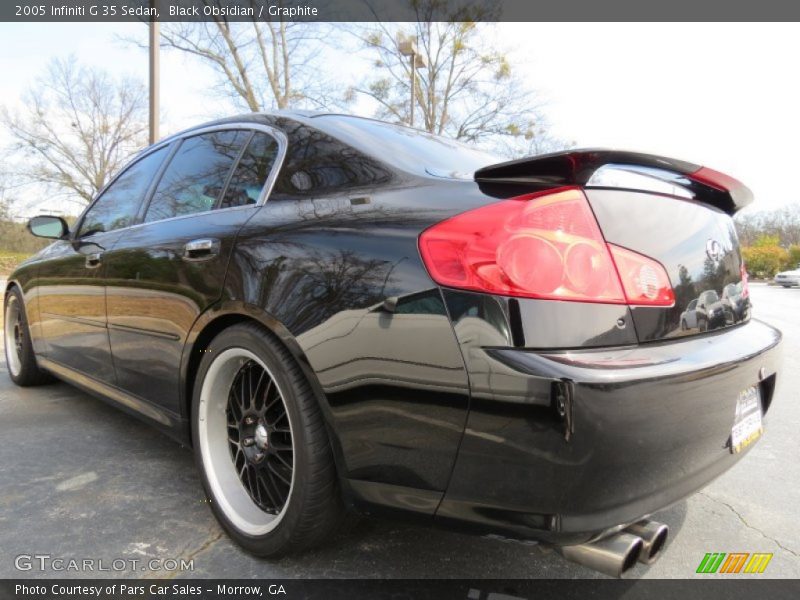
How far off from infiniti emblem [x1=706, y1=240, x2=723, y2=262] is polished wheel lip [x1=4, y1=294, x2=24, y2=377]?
4.42 meters

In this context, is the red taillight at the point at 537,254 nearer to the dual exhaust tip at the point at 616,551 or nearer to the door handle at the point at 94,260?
the dual exhaust tip at the point at 616,551

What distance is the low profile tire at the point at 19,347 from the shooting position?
3889 millimetres

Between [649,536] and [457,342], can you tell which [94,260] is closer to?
[457,342]

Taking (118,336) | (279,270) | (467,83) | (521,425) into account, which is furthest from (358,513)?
(467,83)

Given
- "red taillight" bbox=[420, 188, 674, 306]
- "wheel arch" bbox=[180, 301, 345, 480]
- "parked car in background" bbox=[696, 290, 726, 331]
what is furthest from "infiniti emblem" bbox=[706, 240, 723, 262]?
"wheel arch" bbox=[180, 301, 345, 480]

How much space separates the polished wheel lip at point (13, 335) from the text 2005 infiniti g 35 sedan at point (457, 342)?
8.74ft

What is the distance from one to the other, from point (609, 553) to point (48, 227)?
11.7 feet

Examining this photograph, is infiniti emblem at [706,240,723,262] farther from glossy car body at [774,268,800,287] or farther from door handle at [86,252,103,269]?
glossy car body at [774,268,800,287]

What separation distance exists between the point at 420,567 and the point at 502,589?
0.27 m

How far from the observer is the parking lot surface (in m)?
1.76

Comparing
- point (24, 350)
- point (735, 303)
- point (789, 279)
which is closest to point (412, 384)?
point (735, 303)

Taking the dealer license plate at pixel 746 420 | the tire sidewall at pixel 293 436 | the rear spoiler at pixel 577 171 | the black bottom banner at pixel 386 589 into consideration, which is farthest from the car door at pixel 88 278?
the dealer license plate at pixel 746 420

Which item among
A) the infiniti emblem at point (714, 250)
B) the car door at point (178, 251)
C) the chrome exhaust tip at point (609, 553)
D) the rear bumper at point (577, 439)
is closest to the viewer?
the rear bumper at point (577, 439)

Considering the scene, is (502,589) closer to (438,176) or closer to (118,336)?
(438,176)
